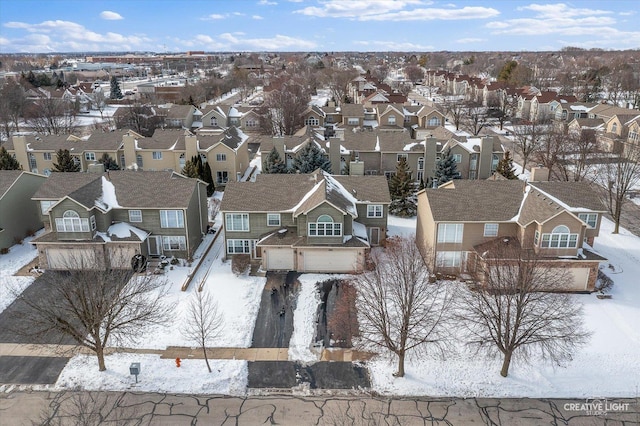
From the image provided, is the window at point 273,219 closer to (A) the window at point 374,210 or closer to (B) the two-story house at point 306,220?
(B) the two-story house at point 306,220

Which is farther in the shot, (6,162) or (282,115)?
(282,115)

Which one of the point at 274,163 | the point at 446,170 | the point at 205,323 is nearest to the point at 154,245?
the point at 205,323

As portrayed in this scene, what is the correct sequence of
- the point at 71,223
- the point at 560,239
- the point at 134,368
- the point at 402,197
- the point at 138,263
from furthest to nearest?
the point at 402,197 < the point at 138,263 < the point at 71,223 < the point at 560,239 < the point at 134,368

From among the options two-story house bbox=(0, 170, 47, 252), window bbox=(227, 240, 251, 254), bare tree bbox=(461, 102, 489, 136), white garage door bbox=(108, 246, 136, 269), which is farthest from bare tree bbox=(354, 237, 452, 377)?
bare tree bbox=(461, 102, 489, 136)

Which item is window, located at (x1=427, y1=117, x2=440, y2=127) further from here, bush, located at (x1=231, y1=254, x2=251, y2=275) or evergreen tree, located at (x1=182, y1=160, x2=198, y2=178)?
bush, located at (x1=231, y1=254, x2=251, y2=275)

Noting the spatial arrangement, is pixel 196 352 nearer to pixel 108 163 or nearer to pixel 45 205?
pixel 45 205

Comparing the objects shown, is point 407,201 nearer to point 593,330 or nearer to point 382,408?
point 593,330

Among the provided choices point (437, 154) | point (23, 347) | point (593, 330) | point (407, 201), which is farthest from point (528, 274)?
point (437, 154)
